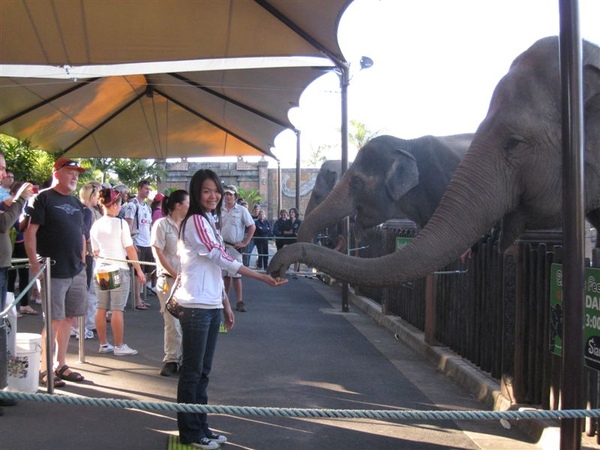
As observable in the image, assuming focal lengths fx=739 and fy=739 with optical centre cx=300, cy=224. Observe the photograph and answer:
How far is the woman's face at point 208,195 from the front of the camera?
18.5ft

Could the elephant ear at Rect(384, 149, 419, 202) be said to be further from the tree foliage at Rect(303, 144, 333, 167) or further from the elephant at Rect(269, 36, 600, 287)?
the tree foliage at Rect(303, 144, 333, 167)

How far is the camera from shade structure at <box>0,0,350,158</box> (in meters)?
10.2

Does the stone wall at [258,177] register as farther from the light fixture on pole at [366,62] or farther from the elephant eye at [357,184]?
the elephant eye at [357,184]

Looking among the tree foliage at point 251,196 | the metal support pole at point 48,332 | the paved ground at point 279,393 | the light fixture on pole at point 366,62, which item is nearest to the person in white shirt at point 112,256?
the paved ground at point 279,393

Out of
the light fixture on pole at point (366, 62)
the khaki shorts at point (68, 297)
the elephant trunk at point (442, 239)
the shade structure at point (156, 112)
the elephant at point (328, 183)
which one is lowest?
the khaki shorts at point (68, 297)

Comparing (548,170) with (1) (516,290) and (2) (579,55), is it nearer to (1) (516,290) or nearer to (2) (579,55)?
(2) (579,55)

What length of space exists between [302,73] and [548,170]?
8385 millimetres

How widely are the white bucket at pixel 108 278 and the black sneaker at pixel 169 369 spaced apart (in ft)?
3.79

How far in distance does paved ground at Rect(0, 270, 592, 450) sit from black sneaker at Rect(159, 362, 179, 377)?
140 millimetres

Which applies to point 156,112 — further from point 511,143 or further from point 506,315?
point 511,143

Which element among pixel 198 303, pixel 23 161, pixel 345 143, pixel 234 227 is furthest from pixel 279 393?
pixel 23 161

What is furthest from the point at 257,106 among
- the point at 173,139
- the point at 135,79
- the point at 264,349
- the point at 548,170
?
the point at 548,170

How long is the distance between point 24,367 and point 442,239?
169 inches

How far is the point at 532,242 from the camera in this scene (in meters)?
6.50
